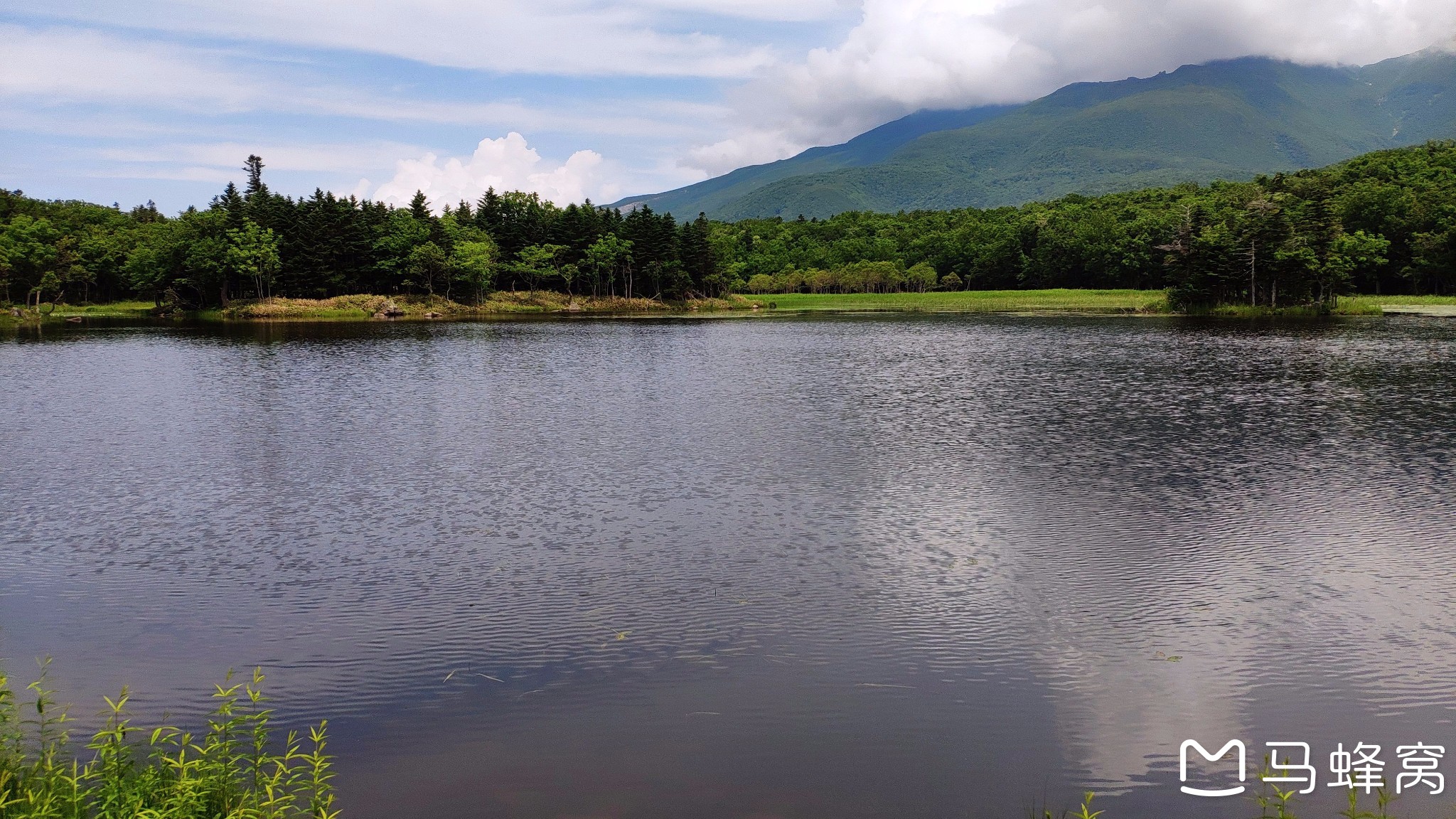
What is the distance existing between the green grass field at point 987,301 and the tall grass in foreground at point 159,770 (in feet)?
396

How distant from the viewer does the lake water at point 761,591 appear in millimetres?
9594

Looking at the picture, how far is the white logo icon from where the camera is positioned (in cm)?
901

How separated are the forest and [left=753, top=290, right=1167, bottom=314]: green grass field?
8.50m

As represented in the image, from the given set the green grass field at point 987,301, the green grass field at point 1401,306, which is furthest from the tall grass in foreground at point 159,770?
the green grass field at point 987,301

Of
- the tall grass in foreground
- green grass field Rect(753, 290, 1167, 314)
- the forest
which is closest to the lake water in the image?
the tall grass in foreground

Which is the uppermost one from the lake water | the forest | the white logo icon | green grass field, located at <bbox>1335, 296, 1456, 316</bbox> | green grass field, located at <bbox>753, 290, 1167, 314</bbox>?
the forest

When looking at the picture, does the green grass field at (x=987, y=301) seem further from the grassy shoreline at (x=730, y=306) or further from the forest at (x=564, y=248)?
the forest at (x=564, y=248)

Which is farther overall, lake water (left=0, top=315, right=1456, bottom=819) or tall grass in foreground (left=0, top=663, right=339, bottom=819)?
lake water (left=0, top=315, right=1456, bottom=819)

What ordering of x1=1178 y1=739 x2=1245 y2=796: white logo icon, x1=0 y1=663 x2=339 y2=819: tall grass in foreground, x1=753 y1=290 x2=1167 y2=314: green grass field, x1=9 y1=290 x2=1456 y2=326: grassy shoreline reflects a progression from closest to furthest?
x1=0 y1=663 x2=339 y2=819: tall grass in foreground
x1=1178 y1=739 x2=1245 y2=796: white logo icon
x1=9 y1=290 x2=1456 y2=326: grassy shoreline
x1=753 y1=290 x2=1167 y2=314: green grass field

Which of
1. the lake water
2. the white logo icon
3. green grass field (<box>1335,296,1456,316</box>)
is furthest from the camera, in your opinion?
green grass field (<box>1335,296,1456,316</box>)

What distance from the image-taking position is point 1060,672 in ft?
37.9

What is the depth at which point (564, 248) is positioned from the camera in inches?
5605

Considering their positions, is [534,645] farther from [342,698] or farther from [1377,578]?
[1377,578]

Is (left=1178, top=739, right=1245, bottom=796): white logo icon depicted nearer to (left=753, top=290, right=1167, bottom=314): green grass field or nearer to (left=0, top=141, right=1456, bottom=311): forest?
(left=0, top=141, right=1456, bottom=311): forest
